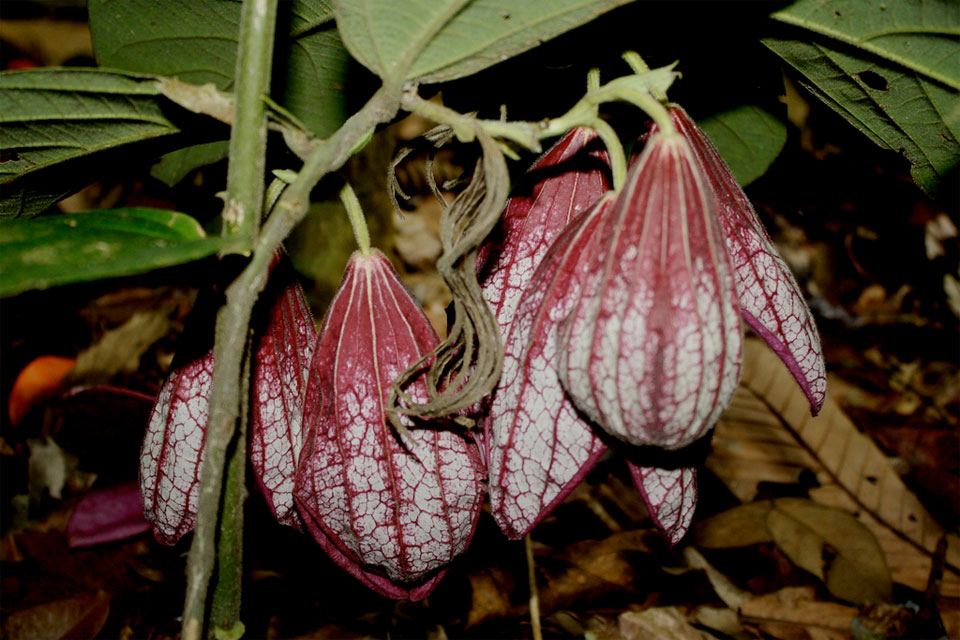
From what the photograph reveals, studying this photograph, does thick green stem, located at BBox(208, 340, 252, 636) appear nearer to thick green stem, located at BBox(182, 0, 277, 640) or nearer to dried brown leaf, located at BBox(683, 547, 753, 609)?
thick green stem, located at BBox(182, 0, 277, 640)

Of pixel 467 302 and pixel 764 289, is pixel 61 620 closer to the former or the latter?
pixel 467 302

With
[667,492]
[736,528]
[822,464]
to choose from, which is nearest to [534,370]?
[667,492]

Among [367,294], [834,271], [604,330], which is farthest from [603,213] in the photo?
[834,271]

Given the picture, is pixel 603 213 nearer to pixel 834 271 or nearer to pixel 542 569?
pixel 542 569

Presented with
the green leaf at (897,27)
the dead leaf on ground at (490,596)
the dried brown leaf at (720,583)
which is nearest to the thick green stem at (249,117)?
the green leaf at (897,27)

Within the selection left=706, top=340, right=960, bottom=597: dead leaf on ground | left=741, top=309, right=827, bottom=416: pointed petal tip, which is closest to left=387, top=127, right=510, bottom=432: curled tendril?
left=741, top=309, right=827, bottom=416: pointed petal tip

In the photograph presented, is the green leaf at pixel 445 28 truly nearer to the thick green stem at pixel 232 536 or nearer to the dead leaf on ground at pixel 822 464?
the thick green stem at pixel 232 536

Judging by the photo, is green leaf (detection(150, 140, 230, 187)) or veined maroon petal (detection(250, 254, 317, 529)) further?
green leaf (detection(150, 140, 230, 187))
